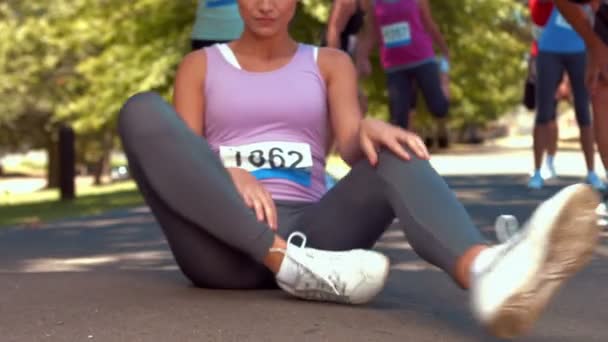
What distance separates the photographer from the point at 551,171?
13383 millimetres

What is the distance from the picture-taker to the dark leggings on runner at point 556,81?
1080 cm

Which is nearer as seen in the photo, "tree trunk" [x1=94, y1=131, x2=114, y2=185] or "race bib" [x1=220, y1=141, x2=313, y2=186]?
"race bib" [x1=220, y1=141, x2=313, y2=186]

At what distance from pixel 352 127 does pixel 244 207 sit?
61cm

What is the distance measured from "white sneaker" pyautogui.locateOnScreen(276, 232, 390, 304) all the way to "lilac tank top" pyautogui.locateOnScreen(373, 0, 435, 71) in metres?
6.38

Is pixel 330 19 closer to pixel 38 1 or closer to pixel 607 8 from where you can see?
pixel 607 8

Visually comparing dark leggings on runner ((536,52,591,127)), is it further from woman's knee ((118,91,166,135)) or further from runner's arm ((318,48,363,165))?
woman's knee ((118,91,166,135))

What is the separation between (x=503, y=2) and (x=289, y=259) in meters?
30.4

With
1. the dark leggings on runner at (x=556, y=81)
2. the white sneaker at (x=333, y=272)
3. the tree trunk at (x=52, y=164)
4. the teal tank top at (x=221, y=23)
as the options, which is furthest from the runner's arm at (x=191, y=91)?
the tree trunk at (x=52, y=164)

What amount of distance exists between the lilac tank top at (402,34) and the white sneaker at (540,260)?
722cm

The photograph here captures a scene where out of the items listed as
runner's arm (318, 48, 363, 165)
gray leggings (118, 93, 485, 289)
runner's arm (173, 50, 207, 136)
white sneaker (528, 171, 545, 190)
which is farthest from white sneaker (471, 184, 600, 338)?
white sneaker (528, 171, 545, 190)

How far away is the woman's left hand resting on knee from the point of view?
403cm

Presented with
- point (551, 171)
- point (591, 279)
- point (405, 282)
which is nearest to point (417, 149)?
point (405, 282)

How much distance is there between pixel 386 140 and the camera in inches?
159

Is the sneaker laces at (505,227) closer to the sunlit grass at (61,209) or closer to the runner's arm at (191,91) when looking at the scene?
the runner's arm at (191,91)
